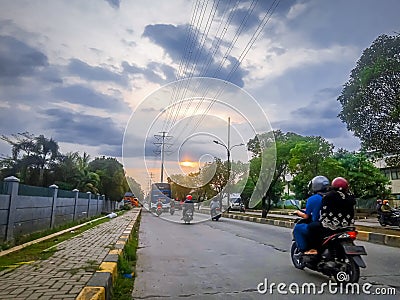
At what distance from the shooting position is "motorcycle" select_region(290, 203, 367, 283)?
4470mm

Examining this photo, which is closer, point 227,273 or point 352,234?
point 352,234

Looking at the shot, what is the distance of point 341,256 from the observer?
4.63 metres

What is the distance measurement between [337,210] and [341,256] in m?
0.54

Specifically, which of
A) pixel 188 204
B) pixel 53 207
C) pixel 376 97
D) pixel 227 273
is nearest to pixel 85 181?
pixel 188 204

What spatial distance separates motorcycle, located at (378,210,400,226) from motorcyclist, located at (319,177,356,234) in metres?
12.1

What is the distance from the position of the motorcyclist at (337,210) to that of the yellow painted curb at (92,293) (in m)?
2.70

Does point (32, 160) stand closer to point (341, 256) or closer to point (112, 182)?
point (112, 182)

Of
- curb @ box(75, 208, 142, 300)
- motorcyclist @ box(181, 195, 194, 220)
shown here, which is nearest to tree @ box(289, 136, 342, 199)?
motorcyclist @ box(181, 195, 194, 220)

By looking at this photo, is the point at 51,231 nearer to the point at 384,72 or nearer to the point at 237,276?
the point at 237,276

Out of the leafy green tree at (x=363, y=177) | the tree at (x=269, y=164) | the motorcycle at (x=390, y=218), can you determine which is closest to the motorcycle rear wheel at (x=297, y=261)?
the motorcycle at (x=390, y=218)

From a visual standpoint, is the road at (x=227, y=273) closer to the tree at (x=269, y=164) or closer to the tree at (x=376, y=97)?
the tree at (x=376, y=97)

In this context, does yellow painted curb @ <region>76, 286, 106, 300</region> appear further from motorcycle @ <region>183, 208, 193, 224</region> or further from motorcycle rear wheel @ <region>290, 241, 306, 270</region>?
motorcycle @ <region>183, 208, 193, 224</region>

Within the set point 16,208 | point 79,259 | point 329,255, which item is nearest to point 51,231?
point 16,208

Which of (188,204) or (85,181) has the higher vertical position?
(85,181)
